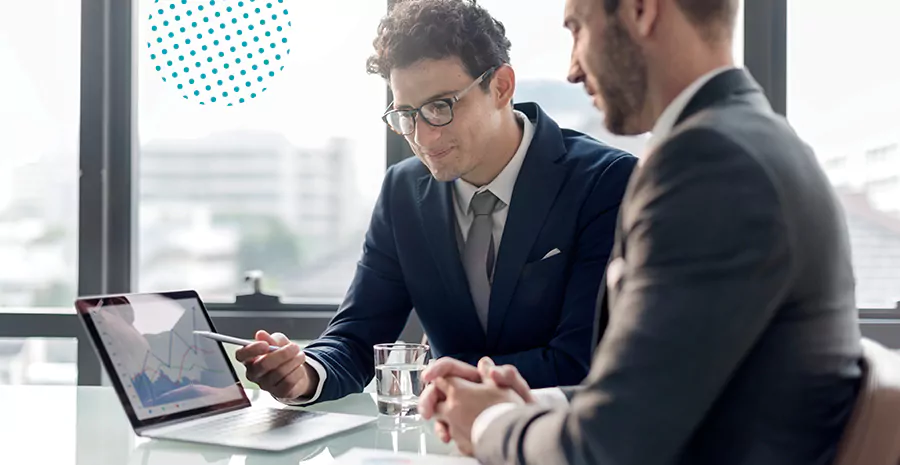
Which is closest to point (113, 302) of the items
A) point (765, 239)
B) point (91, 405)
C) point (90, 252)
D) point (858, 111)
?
point (91, 405)

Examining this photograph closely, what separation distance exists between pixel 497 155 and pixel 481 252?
23 cm

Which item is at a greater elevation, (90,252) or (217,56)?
(217,56)

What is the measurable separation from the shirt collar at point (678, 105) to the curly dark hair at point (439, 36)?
1.03m

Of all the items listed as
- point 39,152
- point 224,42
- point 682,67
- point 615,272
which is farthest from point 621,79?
point 39,152

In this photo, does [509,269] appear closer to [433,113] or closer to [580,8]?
[433,113]

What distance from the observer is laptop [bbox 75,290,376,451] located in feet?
4.62

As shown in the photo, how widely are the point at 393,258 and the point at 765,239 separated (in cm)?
137

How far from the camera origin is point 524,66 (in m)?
2.96

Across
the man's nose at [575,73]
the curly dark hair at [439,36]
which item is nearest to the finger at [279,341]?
the curly dark hair at [439,36]

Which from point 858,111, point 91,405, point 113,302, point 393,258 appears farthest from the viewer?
point 858,111

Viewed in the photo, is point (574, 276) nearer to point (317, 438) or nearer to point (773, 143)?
point (317, 438)

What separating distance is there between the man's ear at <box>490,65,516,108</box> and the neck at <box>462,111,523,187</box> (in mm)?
33

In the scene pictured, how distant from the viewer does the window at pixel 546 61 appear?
9.68 ft

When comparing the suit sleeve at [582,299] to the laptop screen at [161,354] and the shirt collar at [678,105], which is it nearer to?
the laptop screen at [161,354]
